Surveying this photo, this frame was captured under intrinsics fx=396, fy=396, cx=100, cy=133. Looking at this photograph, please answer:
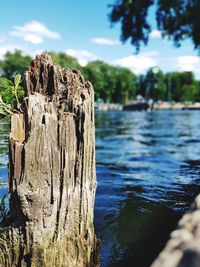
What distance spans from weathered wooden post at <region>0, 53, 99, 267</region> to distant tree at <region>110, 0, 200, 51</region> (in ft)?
66.5

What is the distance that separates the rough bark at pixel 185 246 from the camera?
157cm

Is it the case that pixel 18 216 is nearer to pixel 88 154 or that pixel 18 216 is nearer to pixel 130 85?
pixel 88 154

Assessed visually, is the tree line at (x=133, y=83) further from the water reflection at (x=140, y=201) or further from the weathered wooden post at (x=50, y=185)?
the weathered wooden post at (x=50, y=185)

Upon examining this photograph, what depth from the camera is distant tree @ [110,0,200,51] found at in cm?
2315

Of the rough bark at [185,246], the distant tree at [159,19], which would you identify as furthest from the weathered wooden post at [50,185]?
the distant tree at [159,19]

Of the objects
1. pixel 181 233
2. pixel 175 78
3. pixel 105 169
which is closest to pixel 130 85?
pixel 175 78

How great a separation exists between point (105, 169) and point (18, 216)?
788 cm

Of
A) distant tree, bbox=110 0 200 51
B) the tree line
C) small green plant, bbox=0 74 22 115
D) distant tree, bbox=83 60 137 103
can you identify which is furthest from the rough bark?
distant tree, bbox=83 60 137 103

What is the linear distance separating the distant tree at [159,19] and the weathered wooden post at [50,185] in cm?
2027

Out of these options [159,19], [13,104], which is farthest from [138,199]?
[159,19]

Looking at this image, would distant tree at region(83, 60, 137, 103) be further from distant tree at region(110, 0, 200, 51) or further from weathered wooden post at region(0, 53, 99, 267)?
weathered wooden post at region(0, 53, 99, 267)

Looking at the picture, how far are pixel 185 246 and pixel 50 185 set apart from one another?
1801 millimetres

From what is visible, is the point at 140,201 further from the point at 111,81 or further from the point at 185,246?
the point at 111,81

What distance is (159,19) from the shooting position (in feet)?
82.5
